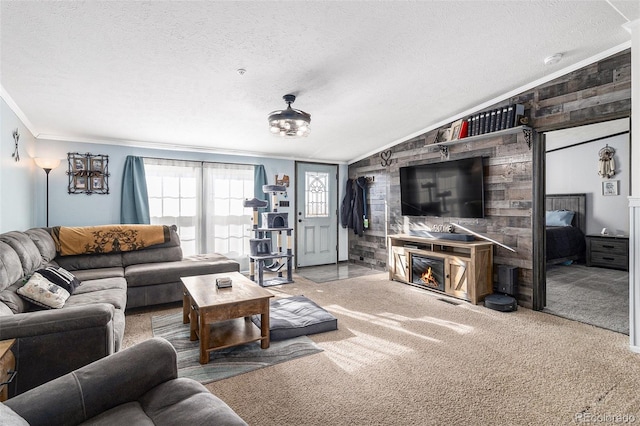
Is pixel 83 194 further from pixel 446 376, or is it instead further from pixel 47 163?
pixel 446 376

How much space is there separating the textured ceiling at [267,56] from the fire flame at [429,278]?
216cm

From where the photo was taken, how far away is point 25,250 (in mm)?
2607

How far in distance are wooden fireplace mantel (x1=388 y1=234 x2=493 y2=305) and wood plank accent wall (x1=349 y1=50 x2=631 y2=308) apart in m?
0.25

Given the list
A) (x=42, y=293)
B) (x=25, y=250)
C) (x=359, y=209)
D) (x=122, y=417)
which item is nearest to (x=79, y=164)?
(x=25, y=250)

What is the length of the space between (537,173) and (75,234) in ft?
17.7

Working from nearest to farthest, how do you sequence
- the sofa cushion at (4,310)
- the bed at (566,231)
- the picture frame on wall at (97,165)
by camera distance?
the sofa cushion at (4,310), the picture frame on wall at (97,165), the bed at (566,231)

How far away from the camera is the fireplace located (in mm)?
4120

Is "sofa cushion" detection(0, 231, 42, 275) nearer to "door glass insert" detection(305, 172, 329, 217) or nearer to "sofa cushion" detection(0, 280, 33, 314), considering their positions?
"sofa cushion" detection(0, 280, 33, 314)

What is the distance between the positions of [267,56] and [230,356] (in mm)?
2448

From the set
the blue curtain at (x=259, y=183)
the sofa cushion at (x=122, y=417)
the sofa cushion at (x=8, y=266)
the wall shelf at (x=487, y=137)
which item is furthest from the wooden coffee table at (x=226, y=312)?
the wall shelf at (x=487, y=137)

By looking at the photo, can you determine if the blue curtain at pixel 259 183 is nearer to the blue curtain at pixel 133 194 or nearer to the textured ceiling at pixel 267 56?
the textured ceiling at pixel 267 56

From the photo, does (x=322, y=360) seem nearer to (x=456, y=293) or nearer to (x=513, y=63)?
(x=456, y=293)

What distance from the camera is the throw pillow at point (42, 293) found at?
2230 millimetres

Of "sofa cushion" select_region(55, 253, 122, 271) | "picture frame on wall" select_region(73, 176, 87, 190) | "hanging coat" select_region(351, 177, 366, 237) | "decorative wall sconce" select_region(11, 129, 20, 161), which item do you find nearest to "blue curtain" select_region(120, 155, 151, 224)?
"picture frame on wall" select_region(73, 176, 87, 190)
